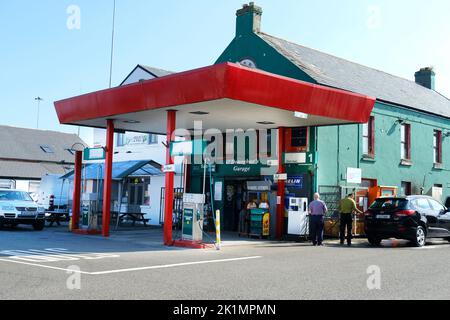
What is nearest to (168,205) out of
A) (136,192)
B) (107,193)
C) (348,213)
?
(107,193)

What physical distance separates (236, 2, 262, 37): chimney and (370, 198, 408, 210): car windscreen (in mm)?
10359

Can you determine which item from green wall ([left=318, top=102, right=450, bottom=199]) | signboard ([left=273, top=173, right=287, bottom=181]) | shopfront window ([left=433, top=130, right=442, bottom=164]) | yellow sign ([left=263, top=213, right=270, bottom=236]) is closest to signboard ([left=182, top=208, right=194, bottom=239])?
yellow sign ([left=263, top=213, right=270, bottom=236])

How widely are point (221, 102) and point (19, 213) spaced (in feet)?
34.9

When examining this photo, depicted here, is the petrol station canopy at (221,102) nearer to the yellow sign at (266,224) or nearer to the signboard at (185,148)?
the signboard at (185,148)

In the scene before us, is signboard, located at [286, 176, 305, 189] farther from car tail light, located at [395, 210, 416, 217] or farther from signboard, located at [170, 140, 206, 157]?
signboard, located at [170, 140, 206, 157]

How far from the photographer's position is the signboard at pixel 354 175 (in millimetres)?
21684

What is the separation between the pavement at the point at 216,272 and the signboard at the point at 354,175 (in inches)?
223

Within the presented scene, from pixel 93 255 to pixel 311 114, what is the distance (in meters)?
8.21

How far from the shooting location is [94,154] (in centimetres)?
2019

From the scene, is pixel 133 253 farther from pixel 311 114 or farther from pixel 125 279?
pixel 311 114

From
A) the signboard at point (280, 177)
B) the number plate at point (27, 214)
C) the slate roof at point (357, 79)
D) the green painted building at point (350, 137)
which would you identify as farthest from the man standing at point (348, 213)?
the number plate at point (27, 214)

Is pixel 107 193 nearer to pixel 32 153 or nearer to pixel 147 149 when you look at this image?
pixel 147 149

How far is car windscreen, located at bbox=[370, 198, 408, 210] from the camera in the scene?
16812 mm
